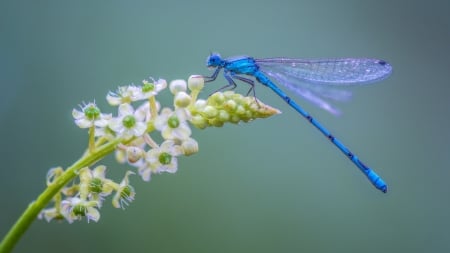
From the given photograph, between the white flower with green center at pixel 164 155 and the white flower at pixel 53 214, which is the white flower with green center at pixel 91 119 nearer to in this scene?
the white flower with green center at pixel 164 155

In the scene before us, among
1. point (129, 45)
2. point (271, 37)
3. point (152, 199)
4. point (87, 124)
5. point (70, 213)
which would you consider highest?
point (129, 45)

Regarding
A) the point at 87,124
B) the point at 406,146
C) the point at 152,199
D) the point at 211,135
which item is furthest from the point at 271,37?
the point at 87,124

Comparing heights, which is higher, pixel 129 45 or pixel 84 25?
pixel 84 25

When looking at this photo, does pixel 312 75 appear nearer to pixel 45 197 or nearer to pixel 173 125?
pixel 173 125

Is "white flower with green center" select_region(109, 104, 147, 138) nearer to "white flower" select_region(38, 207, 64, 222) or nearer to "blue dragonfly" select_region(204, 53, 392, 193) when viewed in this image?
"white flower" select_region(38, 207, 64, 222)

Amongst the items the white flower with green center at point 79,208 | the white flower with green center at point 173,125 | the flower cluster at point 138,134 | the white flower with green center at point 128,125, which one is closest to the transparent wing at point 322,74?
the flower cluster at point 138,134

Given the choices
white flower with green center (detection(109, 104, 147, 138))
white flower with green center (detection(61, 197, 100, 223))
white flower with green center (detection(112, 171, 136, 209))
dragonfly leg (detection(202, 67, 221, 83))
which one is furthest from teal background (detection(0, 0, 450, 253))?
white flower with green center (detection(109, 104, 147, 138))

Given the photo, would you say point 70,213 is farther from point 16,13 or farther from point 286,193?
point 16,13

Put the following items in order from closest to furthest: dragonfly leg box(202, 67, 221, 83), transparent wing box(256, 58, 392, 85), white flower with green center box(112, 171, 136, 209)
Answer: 1. white flower with green center box(112, 171, 136, 209)
2. dragonfly leg box(202, 67, 221, 83)
3. transparent wing box(256, 58, 392, 85)
